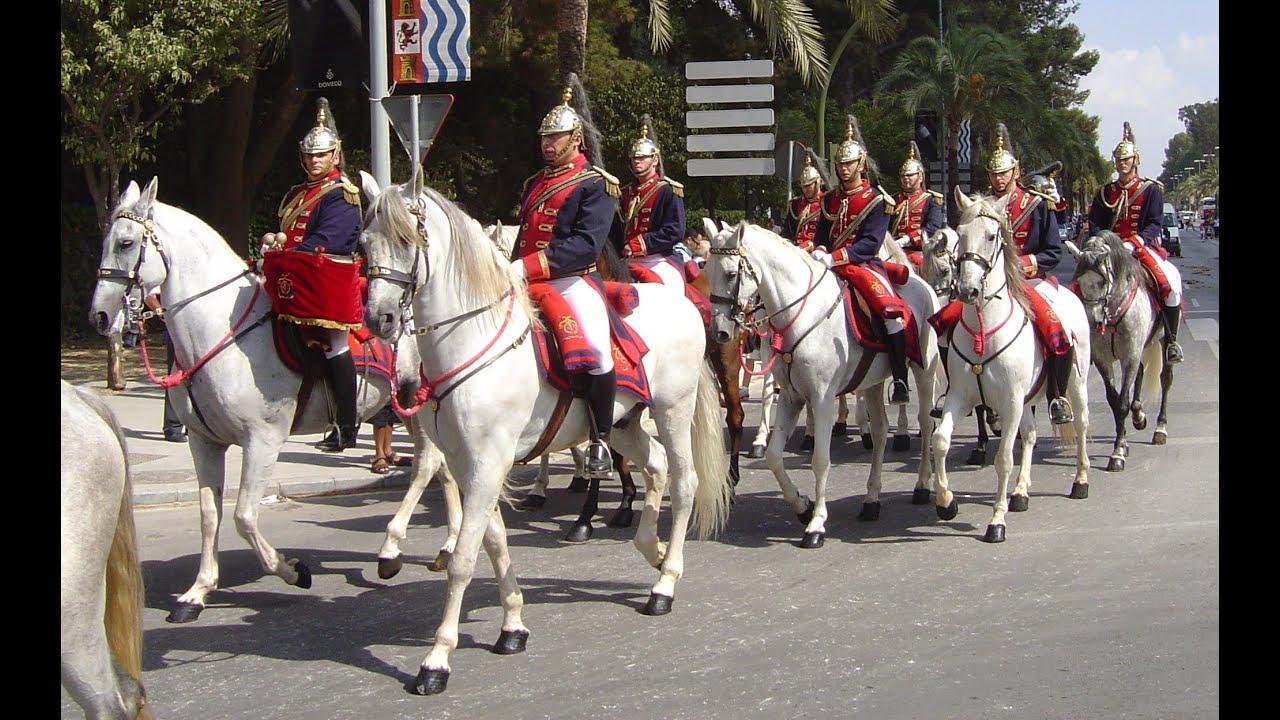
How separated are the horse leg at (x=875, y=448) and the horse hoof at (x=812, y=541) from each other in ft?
2.89

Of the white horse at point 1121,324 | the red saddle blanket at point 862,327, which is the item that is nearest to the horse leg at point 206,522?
the red saddle blanket at point 862,327

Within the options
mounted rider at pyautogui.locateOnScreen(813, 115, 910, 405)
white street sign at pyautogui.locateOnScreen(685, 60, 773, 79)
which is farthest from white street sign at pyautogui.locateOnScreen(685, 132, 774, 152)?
mounted rider at pyautogui.locateOnScreen(813, 115, 910, 405)

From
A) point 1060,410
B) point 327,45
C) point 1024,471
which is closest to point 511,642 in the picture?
point 1024,471

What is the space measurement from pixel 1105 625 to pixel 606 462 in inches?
105

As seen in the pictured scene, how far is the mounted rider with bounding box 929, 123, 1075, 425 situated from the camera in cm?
992

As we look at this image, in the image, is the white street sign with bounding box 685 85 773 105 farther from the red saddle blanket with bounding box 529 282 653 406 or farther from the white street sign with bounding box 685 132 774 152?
the red saddle blanket with bounding box 529 282 653 406

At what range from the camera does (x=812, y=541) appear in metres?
9.00

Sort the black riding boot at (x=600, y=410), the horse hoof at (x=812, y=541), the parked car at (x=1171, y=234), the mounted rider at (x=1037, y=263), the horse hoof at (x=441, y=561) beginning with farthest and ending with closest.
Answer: the parked car at (x=1171, y=234) → the mounted rider at (x=1037, y=263) → the horse hoof at (x=812, y=541) → the horse hoof at (x=441, y=561) → the black riding boot at (x=600, y=410)

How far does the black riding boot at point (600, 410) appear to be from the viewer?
7145 mm

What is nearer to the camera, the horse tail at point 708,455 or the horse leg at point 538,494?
the horse tail at point 708,455

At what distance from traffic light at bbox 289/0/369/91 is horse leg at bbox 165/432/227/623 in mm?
4840

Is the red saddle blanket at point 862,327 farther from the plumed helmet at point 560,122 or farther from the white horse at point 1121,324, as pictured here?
the plumed helmet at point 560,122

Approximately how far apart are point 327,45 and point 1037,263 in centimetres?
630
